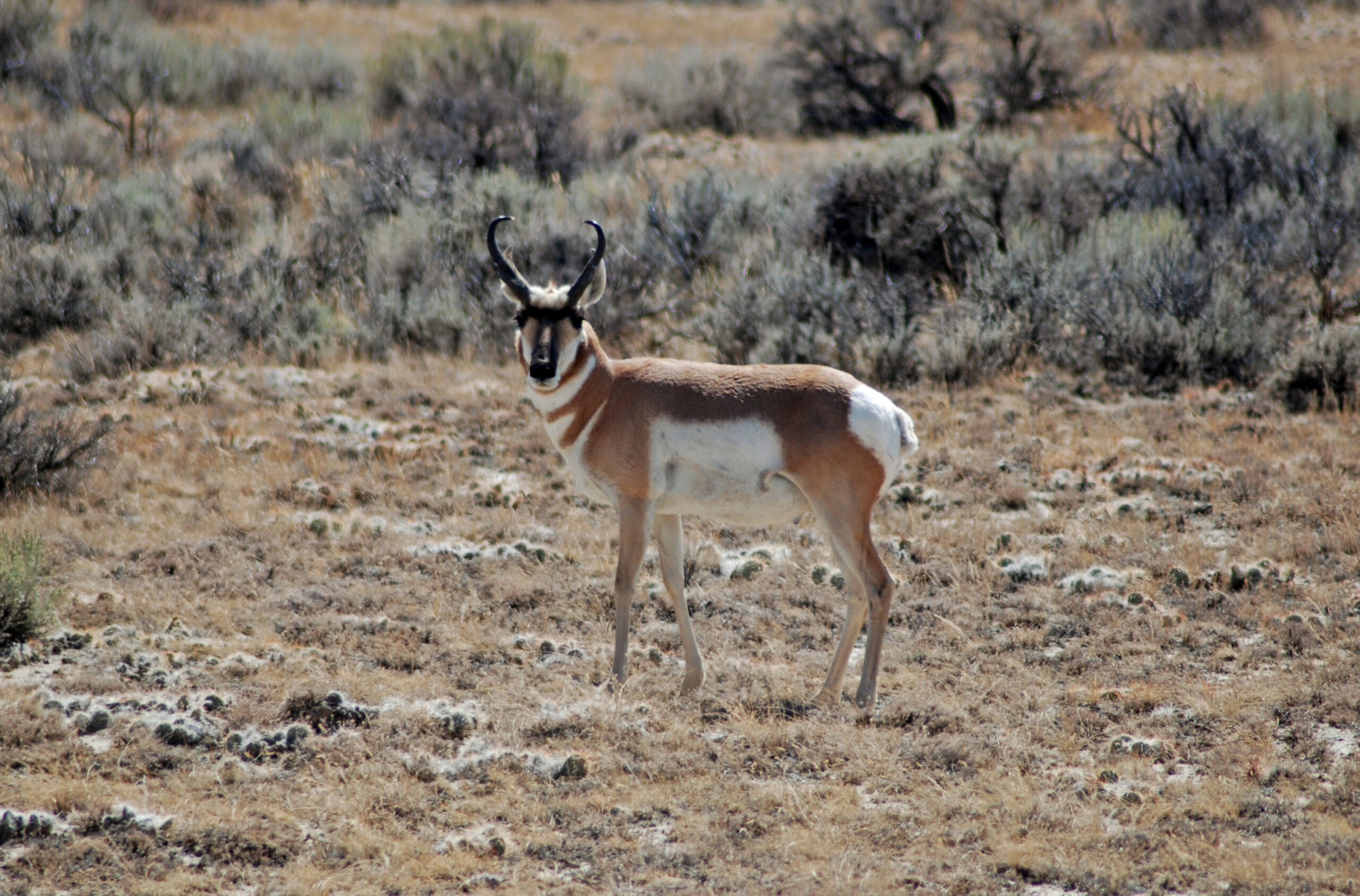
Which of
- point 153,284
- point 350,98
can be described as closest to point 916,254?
point 153,284

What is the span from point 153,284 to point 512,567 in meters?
9.43

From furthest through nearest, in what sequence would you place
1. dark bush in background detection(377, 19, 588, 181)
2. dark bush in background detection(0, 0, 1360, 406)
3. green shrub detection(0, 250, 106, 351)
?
dark bush in background detection(377, 19, 588, 181)
green shrub detection(0, 250, 106, 351)
dark bush in background detection(0, 0, 1360, 406)

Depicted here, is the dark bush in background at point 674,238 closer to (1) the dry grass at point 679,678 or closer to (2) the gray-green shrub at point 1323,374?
(2) the gray-green shrub at point 1323,374

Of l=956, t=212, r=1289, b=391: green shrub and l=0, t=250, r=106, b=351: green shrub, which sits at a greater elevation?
l=956, t=212, r=1289, b=391: green shrub

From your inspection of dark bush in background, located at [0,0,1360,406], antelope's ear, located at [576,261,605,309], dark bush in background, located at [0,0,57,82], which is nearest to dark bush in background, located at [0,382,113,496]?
dark bush in background, located at [0,0,1360,406]

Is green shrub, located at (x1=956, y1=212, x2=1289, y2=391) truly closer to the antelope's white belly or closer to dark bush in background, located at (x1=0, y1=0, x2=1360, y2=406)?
dark bush in background, located at (x1=0, y1=0, x2=1360, y2=406)

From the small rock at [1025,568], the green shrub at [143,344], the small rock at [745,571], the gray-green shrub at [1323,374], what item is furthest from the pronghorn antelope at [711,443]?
the green shrub at [143,344]

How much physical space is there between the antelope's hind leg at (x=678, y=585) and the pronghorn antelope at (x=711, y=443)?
11 mm

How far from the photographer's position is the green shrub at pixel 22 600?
22.0 ft

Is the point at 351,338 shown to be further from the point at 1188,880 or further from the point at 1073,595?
the point at 1188,880

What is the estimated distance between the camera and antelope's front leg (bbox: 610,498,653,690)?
6742 mm

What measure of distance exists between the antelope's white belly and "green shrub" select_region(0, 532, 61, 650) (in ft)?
11.8

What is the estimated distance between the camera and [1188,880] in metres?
4.88

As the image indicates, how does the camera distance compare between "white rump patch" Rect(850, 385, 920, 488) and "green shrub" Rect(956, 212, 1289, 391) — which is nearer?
"white rump patch" Rect(850, 385, 920, 488)
